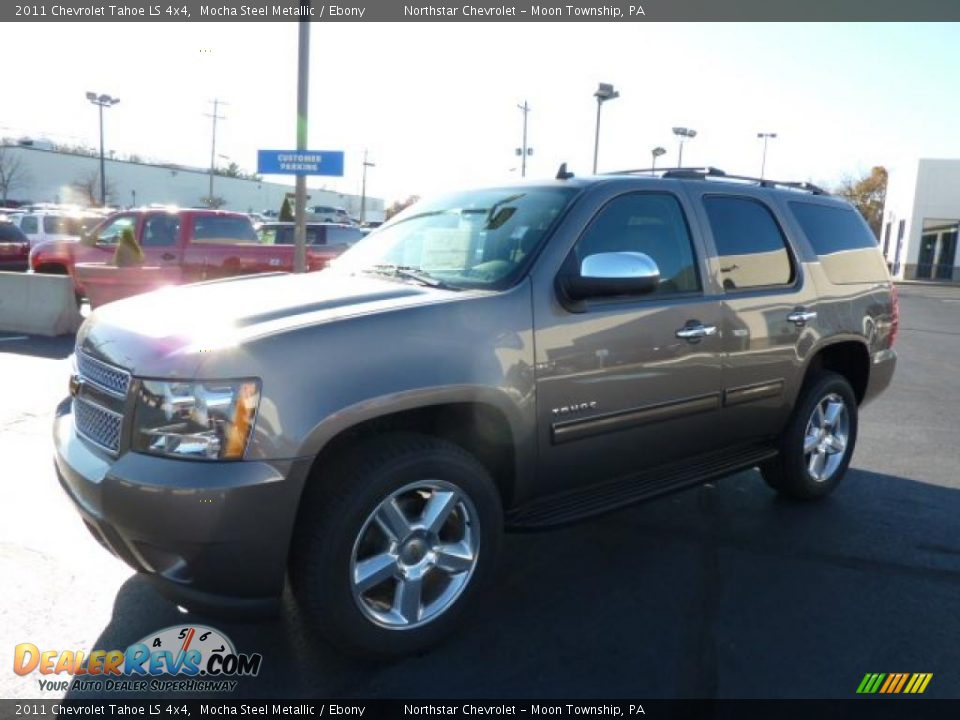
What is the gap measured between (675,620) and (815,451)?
2086 millimetres

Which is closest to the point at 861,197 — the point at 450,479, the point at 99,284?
the point at 99,284

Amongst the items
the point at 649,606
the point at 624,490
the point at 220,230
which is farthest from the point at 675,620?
the point at 220,230

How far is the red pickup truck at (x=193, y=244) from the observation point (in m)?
12.7

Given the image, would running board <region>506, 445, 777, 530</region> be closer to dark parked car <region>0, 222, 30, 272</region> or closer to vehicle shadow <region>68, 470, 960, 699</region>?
vehicle shadow <region>68, 470, 960, 699</region>

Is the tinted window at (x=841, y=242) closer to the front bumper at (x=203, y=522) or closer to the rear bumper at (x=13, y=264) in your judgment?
the front bumper at (x=203, y=522)

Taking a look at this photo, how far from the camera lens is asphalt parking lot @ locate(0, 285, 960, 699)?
291cm

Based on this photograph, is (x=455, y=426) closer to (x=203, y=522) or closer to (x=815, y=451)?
(x=203, y=522)

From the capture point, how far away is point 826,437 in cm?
494

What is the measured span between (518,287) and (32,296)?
1056cm

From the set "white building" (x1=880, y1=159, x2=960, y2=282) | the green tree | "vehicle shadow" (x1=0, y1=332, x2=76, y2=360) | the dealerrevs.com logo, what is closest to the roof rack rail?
the dealerrevs.com logo

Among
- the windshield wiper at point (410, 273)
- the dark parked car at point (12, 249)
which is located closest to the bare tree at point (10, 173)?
the dark parked car at point (12, 249)

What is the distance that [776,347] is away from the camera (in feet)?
14.3

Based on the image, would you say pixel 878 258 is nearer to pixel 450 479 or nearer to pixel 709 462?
pixel 709 462

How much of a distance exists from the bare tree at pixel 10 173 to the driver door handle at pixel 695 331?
250 ft
